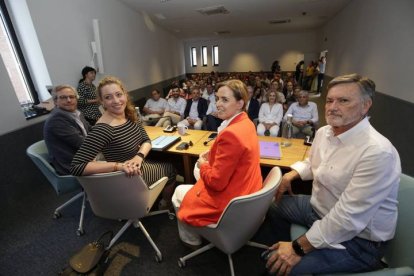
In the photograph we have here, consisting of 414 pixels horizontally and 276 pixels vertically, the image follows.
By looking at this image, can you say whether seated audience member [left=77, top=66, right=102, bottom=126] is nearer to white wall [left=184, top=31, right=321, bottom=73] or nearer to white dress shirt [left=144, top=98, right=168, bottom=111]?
white dress shirt [left=144, top=98, right=168, bottom=111]

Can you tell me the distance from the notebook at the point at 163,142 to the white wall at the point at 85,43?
1.75m

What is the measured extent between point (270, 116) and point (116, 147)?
2746mm

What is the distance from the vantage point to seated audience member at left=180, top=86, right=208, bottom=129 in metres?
4.04

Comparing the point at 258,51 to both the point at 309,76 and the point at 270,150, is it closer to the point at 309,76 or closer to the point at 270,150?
the point at 309,76

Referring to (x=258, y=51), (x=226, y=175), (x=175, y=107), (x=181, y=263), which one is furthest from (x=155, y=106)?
(x=258, y=51)

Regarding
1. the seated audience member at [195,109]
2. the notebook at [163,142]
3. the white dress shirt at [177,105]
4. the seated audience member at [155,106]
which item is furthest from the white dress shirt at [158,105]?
the notebook at [163,142]

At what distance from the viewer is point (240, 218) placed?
3.61 ft

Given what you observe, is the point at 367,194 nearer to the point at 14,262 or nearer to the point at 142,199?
the point at 142,199

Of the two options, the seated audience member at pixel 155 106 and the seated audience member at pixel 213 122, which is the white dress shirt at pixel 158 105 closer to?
the seated audience member at pixel 155 106

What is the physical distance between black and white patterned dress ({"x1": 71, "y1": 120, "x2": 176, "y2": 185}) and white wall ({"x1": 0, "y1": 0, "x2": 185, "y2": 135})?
1.77m

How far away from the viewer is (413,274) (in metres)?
0.77

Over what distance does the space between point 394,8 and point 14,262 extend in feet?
17.2

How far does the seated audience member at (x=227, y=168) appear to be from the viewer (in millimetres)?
1109

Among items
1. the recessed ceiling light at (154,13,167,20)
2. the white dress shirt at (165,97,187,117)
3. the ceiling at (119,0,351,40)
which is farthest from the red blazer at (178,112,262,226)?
the recessed ceiling light at (154,13,167,20)
